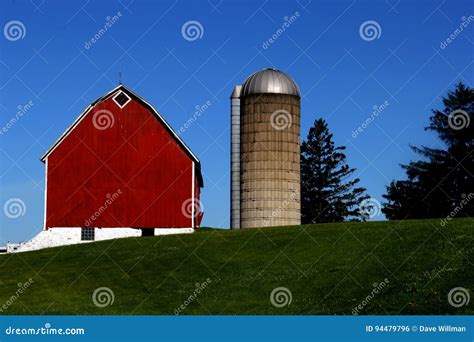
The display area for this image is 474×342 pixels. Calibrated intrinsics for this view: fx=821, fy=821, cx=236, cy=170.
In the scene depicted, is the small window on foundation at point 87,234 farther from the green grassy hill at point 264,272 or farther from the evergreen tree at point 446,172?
the evergreen tree at point 446,172

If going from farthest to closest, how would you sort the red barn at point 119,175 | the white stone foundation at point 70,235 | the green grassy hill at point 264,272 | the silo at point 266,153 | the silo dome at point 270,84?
the silo dome at point 270,84 < the silo at point 266,153 < the red barn at point 119,175 < the white stone foundation at point 70,235 < the green grassy hill at point 264,272

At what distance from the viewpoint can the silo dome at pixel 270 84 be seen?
165ft

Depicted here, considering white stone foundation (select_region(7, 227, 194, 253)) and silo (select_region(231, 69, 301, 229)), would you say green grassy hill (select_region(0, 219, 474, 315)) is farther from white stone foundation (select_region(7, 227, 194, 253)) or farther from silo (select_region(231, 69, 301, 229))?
silo (select_region(231, 69, 301, 229))

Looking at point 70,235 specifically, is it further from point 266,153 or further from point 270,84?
point 270,84

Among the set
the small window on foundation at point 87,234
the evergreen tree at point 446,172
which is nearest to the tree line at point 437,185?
the evergreen tree at point 446,172

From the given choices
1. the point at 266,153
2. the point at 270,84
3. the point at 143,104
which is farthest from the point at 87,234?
the point at 270,84

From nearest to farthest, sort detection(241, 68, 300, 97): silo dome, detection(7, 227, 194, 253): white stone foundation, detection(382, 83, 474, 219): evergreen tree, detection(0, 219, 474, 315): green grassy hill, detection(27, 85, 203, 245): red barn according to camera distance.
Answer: detection(0, 219, 474, 315): green grassy hill → detection(7, 227, 194, 253): white stone foundation → detection(27, 85, 203, 245): red barn → detection(241, 68, 300, 97): silo dome → detection(382, 83, 474, 219): evergreen tree

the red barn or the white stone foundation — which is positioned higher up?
the red barn

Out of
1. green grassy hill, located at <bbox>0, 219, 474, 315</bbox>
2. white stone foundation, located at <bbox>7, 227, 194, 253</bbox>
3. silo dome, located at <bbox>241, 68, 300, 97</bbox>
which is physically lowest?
green grassy hill, located at <bbox>0, 219, 474, 315</bbox>

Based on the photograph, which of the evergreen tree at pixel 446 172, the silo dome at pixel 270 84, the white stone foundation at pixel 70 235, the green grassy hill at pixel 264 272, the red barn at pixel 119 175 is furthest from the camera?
the evergreen tree at pixel 446 172

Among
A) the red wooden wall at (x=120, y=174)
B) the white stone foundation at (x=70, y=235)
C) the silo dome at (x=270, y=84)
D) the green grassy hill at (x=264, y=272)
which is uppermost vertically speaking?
the silo dome at (x=270, y=84)

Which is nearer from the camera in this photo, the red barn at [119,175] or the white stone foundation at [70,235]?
the white stone foundation at [70,235]

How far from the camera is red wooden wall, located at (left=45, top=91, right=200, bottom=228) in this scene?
154 feet

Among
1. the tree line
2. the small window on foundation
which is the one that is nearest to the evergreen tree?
the tree line
